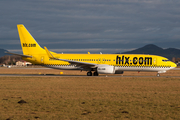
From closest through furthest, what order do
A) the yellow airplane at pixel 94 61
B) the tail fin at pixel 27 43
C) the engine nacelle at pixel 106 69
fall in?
the engine nacelle at pixel 106 69, the yellow airplane at pixel 94 61, the tail fin at pixel 27 43

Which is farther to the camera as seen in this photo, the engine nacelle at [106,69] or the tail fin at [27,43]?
the tail fin at [27,43]

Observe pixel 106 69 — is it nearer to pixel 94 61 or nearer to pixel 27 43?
pixel 94 61

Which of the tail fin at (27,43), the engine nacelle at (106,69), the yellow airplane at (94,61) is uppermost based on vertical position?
the tail fin at (27,43)

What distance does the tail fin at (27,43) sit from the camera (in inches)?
1812

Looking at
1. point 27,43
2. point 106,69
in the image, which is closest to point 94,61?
point 106,69

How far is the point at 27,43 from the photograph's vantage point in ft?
152

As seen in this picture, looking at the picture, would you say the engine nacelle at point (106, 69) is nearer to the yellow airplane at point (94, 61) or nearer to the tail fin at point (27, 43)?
the yellow airplane at point (94, 61)

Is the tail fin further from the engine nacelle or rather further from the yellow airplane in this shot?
the engine nacelle

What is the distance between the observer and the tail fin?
46.0m

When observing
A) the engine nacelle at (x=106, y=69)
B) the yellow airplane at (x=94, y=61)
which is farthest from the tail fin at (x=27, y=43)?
the engine nacelle at (x=106, y=69)

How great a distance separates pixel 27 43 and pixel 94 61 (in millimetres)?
13670

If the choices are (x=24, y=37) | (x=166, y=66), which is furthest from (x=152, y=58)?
(x=24, y=37)

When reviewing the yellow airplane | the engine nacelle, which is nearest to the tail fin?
the yellow airplane

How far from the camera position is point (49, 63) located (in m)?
44.7
